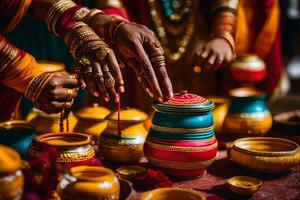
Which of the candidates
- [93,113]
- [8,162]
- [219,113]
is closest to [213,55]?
[219,113]

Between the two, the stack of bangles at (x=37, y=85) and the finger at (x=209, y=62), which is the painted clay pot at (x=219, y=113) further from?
the stack of bangles at (x=37, y=85)

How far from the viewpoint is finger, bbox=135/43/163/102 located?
1.74m

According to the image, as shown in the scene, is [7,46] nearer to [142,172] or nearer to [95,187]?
[142,172]

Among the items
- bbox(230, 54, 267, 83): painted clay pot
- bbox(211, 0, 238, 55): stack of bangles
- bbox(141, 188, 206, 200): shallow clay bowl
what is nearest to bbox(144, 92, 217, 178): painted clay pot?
bbox(141, 188, 206, 200): shallow clay bowl

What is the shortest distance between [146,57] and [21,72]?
1.53ft

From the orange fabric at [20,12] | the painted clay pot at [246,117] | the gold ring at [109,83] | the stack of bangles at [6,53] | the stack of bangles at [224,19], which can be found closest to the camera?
the gold ring at [109,83]

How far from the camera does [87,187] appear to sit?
52.7 inches

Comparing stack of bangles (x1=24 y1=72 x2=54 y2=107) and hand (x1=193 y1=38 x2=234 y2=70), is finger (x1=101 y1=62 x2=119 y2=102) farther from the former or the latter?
hand (x1=193 y1=38 x2=234 y2=70)

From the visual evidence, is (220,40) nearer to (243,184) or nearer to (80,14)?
(80,14)

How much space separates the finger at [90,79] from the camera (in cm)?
170

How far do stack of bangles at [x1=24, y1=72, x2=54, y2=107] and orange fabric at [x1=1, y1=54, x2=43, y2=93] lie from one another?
0.13 m

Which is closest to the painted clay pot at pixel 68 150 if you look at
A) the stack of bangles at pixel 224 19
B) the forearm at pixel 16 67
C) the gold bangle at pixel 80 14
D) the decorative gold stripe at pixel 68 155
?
the decorative gold stripe at pixel 68 155

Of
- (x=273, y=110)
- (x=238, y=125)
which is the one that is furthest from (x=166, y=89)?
(x=273, y=110)

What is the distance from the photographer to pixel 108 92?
1688 mm
